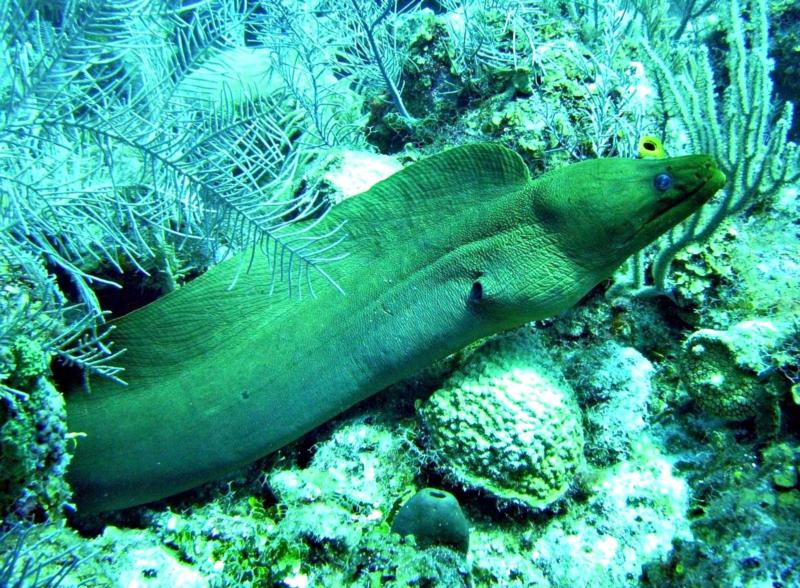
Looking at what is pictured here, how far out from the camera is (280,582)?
81.1 inches

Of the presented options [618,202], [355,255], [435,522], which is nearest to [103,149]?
[355,255]

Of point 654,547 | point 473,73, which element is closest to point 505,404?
point 654,547

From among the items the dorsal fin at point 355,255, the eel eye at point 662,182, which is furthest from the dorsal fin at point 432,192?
the eel eye at point 662,182

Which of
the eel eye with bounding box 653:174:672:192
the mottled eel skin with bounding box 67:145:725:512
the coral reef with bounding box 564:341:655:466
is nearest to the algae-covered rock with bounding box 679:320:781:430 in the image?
the coral reef with bounding box 564:341:655:466

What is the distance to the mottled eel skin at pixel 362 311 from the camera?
2402 mm

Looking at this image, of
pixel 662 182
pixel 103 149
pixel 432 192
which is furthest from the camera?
pixel 432 192

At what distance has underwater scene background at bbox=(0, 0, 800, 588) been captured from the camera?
197 cm

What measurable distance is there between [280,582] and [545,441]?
1.38 meters

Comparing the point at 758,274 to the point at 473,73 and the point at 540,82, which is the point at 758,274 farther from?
the point at 473,73

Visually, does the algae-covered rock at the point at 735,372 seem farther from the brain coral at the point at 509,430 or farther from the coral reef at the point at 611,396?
the brain coral at the point at 509,430

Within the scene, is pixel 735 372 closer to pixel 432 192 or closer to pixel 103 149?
pixel 432 192

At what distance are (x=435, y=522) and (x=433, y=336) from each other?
→ 0.91 m

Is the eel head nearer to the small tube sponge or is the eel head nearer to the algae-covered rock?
the algae-covered rock

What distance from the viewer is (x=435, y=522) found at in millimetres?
2082
